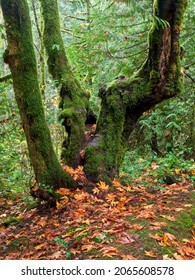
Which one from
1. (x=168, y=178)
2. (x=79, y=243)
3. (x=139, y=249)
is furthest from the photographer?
(x=168, y=178)

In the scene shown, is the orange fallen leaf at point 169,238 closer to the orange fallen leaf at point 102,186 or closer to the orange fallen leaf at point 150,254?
the orange fallen leaf at point 150,254

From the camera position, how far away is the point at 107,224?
16.1 ft

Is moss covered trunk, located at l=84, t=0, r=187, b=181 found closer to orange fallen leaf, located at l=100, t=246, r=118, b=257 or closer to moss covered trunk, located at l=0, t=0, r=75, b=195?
moss covered trunk, located at l=0, t=0, r=75, b=195

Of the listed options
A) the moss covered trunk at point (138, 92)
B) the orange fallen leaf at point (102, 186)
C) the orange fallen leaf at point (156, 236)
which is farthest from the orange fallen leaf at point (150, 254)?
the moss covered trunk at point (138, 92)

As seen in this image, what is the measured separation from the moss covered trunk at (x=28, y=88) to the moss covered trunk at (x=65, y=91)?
3.96 feet

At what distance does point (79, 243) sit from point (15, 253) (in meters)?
1.17

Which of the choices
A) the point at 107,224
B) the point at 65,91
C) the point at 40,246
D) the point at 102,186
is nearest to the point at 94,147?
the point at 102,186

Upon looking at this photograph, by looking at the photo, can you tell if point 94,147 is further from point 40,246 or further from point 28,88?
point 40,246

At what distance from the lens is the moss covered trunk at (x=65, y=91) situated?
7492mm

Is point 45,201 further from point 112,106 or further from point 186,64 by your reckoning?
point 186,64

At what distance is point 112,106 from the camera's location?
24.5 ft

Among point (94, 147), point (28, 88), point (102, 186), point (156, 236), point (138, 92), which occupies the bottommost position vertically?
point (102, 186)

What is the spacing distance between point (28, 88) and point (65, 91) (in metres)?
2.32

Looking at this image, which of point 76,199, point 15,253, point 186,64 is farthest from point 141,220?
point 186,64
